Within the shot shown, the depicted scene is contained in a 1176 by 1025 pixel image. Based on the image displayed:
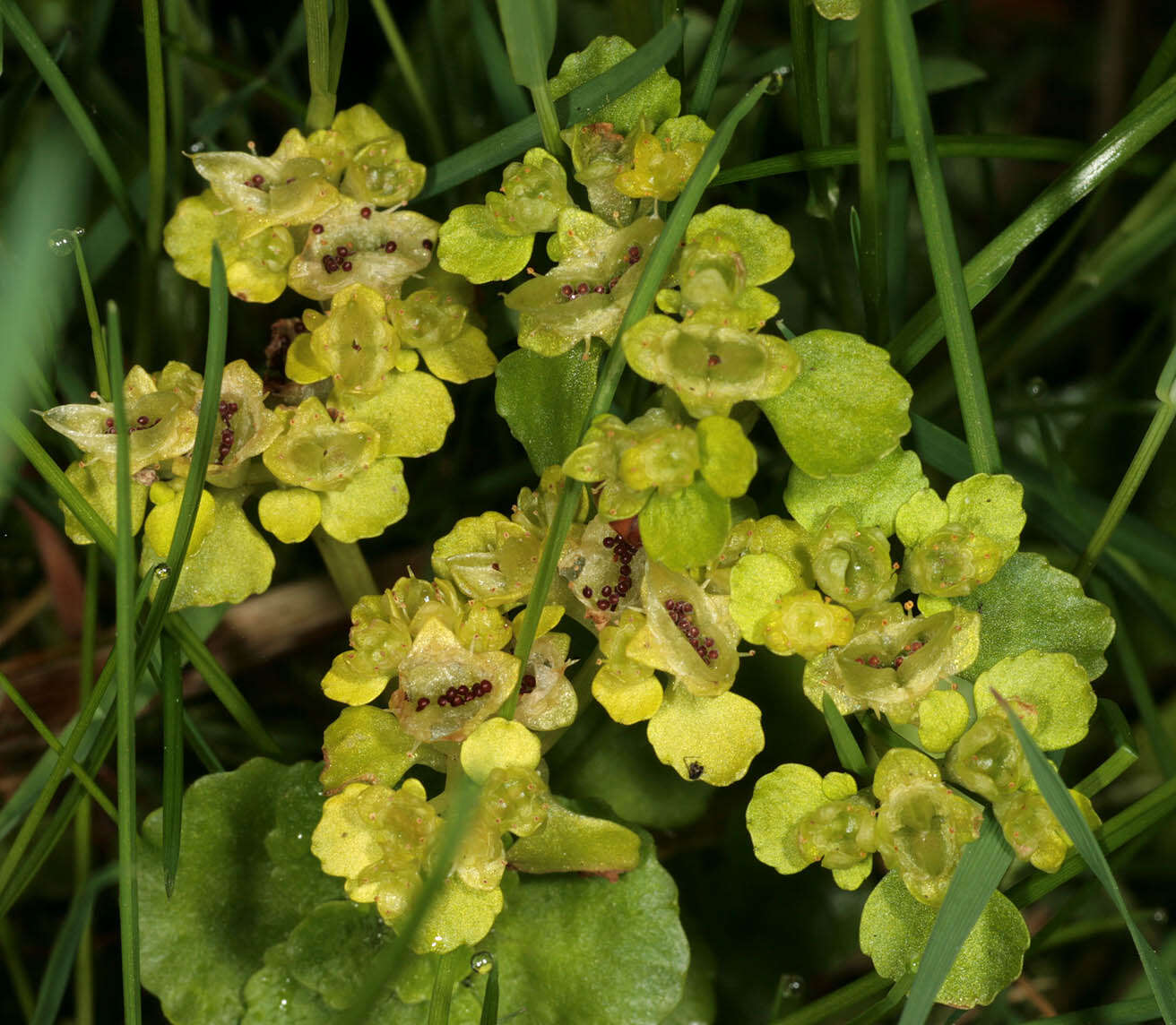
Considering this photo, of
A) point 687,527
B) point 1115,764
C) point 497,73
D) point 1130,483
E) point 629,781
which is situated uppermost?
point 497,73

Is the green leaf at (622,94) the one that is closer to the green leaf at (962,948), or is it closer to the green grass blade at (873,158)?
the green grass blade at (873,158)

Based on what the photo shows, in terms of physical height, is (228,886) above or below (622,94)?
below

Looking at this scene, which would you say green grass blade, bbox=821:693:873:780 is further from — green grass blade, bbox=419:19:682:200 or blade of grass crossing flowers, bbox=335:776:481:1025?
green grass blade, bbox=419:19:682:200

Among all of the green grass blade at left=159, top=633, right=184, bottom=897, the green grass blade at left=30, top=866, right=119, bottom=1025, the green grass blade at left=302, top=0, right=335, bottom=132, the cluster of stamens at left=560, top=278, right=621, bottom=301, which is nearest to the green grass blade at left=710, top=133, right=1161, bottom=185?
the cluster of stamens at left=560, top=278, right=621, bottom=301

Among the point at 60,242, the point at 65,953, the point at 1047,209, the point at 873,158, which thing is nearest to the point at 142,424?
the point at 60,242

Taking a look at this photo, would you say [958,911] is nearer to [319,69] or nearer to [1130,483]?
[1130,483]

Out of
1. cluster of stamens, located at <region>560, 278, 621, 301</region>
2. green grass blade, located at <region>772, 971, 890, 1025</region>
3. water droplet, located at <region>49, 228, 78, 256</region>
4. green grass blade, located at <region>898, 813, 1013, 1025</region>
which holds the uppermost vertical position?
water droplet, located at <region>49, 228, 78, 256</region>

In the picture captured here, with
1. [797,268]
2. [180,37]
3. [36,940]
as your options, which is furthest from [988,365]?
[36,940]
